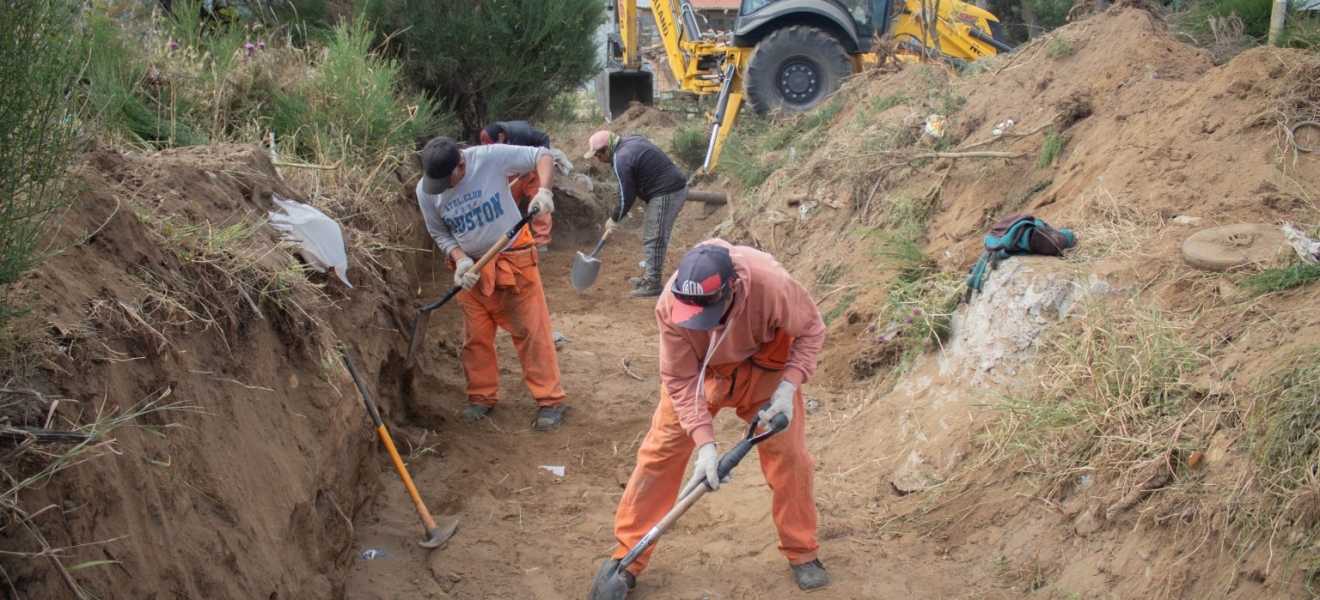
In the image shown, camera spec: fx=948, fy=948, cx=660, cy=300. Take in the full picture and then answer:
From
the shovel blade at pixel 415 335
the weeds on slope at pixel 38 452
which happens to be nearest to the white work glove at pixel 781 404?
the weeds on slope at pixel 38 452

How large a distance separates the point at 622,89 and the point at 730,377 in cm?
1293

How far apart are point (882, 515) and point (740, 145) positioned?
293 inches

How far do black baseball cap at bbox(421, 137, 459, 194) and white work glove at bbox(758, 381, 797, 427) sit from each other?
8.46 ft

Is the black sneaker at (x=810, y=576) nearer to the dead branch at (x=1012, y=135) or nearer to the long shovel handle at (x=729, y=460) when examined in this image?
the long shovel handle at (x=729, y=460)

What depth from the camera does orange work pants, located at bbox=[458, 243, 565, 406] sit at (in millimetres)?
5762

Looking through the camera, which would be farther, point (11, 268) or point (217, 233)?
point (217, 233)

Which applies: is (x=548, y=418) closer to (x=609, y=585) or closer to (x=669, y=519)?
(x=609, y=585)

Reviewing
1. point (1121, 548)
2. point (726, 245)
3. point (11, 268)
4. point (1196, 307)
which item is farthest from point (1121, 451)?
point (11, 268)

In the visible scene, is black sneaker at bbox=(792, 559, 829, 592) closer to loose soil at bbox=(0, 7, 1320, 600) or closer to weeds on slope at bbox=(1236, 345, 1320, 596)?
loose soil at bbox=(0, 7, 1320, 600)

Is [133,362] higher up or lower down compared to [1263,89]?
lower down

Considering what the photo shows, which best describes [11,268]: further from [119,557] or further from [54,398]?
[119,557]

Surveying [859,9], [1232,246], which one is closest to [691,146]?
[859,9]

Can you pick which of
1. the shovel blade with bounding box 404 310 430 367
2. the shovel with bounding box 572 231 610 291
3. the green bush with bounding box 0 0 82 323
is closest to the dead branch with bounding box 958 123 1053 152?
the shovel with bounding box 572 231 610 291

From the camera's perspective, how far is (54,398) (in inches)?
101
